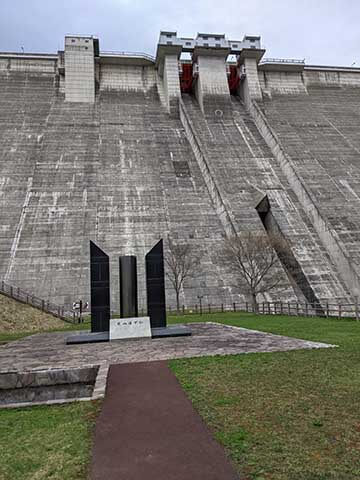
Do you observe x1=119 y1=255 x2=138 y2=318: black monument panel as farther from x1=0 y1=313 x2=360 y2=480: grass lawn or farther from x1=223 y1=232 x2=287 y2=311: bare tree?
x1=223 y1=232 x2=287 y2=311: bare tree

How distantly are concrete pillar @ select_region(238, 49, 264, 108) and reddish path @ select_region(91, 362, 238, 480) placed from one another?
152 feet

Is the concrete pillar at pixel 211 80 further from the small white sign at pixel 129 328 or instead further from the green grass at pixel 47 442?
the green grass at pixel 47 442

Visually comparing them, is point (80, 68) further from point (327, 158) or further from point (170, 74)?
point (327, 158)

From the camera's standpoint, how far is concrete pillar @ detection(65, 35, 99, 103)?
1716 inches

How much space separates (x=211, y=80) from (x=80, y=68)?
626 inches

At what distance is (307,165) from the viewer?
1423 inches

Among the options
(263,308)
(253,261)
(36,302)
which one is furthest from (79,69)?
(263,308)

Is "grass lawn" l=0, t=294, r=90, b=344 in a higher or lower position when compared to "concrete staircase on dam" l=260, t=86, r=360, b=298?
lower

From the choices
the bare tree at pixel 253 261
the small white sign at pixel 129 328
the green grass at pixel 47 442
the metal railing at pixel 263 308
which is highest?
the bare tree at pixel 253 261

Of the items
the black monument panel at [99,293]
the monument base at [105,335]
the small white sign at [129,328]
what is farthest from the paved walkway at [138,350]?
the black monument panel at [99,293]

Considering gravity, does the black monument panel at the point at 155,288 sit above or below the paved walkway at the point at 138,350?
above

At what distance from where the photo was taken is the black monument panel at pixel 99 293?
1413 cm

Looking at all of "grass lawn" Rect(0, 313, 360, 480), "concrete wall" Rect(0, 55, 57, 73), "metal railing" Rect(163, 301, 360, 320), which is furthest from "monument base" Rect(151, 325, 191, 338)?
"concrete wall" Rect(0, 55, 57, 73)

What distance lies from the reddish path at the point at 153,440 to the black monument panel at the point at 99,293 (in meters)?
8.14
